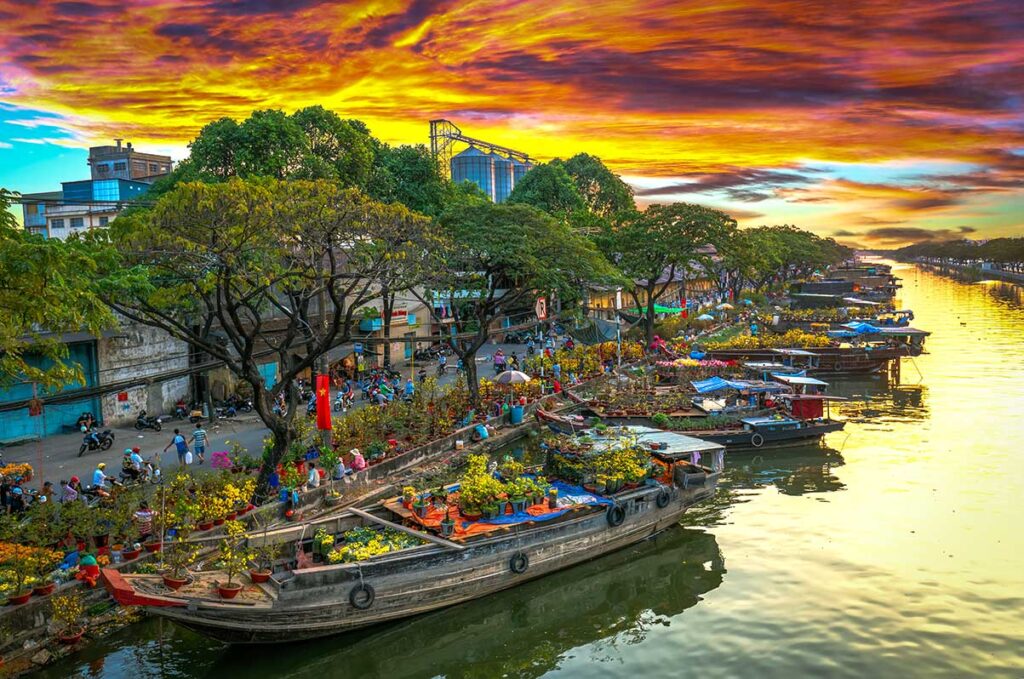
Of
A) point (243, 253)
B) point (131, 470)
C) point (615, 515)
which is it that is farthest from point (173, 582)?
point (615, 515)

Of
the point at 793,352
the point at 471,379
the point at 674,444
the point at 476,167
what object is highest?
the point at 476,167

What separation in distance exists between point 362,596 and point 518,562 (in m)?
4.08

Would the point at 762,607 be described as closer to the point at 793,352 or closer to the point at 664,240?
the point at 793,352

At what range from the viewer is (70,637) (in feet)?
52.6

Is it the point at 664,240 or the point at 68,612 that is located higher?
the point at 664,240

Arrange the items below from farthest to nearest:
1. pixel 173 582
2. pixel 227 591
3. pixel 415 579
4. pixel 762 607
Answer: pixel 762 607 < pixel 415 579 < pixel 227 591 < pixel 173 582

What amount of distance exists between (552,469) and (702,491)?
458cm

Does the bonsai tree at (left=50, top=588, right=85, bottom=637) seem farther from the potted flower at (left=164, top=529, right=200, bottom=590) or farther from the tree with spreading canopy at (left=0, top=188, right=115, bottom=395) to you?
the tree with spreading canopy at (left=0, top=188, right=115, bottom=395)

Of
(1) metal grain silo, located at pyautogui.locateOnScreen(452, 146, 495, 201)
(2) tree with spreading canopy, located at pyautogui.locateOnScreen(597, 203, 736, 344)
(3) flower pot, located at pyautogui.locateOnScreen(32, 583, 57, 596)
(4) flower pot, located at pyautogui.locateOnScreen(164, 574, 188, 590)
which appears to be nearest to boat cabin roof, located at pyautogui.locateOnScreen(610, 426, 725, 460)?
(4) flower pot, located at pyautogui.locateOnScreen(164, 574, 188, 590)

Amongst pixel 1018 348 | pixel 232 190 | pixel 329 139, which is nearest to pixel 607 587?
pixel 232 190

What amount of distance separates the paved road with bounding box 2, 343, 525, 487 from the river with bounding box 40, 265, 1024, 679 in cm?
988

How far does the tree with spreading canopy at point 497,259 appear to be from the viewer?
35.6 metres

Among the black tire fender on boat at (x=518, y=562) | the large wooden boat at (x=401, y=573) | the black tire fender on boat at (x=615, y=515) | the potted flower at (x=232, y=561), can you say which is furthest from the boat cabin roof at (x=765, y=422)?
the potted flower at (x=232, y=561)

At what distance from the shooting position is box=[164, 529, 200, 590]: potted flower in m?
15.4
